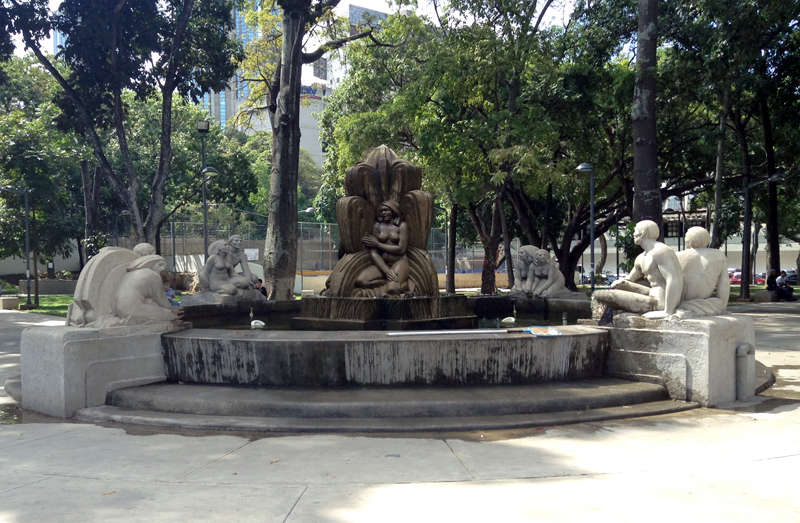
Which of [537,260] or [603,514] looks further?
[537,260]

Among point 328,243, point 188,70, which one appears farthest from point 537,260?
point 328,243

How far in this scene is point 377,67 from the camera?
25938mm

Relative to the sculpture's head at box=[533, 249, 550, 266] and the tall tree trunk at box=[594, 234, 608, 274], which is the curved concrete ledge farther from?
the tall tree trunk at box=[594, 234, 608, 274]

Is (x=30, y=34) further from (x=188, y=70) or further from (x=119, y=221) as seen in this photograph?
(x=119, y=221)

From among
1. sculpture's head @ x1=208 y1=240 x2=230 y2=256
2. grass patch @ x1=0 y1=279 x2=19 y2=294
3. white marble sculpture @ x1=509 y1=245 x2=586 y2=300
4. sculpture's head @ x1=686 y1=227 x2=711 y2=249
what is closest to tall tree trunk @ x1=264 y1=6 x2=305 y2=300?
sculpture's head @ x1=208 y1=240 x2=230 y2=256

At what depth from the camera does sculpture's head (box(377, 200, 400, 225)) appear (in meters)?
10.0

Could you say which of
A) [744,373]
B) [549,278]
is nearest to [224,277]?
[549,278]

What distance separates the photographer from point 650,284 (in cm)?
805

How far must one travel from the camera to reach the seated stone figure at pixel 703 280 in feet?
25.2

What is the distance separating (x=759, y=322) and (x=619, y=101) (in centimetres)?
825

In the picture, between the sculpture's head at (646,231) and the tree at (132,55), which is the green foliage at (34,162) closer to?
the tree at (132,55)

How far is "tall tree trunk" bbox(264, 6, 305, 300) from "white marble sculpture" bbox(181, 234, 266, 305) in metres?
5.60

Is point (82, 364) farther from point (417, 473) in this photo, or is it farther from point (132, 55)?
point (132, 55)

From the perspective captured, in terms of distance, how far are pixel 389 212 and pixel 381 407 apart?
4017 millimetres
